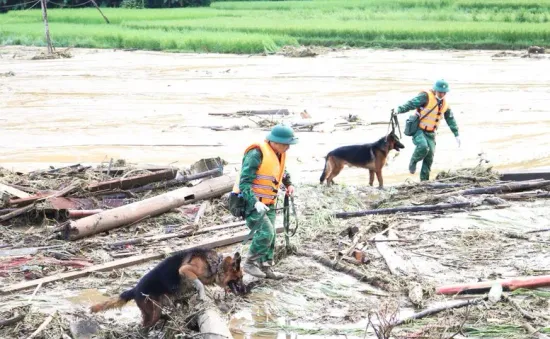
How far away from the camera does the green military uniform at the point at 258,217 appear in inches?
324

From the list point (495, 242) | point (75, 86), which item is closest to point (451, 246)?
point (495, 242)

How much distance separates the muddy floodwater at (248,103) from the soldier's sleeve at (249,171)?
509 cm

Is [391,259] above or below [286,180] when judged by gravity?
below

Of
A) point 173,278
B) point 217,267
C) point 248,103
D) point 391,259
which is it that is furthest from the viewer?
point 248,103

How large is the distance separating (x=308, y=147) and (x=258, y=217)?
7402 millimetres

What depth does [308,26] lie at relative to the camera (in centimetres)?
3803

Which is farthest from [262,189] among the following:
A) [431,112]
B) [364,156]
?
[431,112]

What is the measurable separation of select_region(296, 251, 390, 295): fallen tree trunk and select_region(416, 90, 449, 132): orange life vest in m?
4.20

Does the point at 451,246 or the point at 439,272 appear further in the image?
the point at 451,246

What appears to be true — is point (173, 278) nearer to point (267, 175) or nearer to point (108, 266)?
point (267, 175)

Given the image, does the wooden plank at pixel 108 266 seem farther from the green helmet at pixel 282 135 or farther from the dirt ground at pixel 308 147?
the green helmet at pixel 282 135

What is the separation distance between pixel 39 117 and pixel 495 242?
13110 millimetres

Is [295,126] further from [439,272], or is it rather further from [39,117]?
[439,272]

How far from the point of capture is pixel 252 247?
27.9ft
